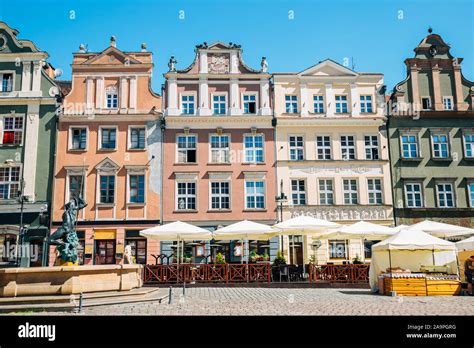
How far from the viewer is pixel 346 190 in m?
29.2

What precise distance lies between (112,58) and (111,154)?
618cm

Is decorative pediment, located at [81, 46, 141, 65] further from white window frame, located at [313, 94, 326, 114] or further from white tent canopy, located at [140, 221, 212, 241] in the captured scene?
white tent canopy, located at [140, 221, 212, 241]

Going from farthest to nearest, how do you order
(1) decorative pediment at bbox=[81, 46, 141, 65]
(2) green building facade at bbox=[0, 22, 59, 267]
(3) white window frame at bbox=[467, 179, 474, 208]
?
(1) decorative pediment at bbox=[81, 46, 141, 65] → (3) white window frame at bbox=[467, 179, 474, 208] → (2) green building facade at bbox=[0, 22, 59, 267]

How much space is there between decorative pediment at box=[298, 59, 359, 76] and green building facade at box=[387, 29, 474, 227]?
336cm

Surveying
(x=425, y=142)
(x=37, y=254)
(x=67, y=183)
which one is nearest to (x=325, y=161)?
(x=425, y=142)

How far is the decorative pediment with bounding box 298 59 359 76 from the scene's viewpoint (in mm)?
30705

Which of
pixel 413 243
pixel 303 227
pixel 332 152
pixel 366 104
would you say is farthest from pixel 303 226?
pixel 366 104

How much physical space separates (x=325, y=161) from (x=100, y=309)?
64.7ft

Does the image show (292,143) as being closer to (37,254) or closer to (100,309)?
(37,254)

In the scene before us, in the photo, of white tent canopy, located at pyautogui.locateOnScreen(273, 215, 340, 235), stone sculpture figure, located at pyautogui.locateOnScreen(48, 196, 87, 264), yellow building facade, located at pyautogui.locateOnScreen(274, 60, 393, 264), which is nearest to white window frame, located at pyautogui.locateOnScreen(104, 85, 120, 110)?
yellow building facade, located at pyautogui.locateOnScreen(274, 60, 393, 264)

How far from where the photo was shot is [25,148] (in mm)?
28547

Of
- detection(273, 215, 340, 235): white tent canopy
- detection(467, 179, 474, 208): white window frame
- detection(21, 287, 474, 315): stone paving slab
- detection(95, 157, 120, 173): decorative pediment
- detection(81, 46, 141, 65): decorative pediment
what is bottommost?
detection(21, 287, 474, 315): stone paving slab

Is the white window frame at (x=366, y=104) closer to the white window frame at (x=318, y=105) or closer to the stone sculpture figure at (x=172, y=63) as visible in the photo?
the white window frame at (x=318, y=105)

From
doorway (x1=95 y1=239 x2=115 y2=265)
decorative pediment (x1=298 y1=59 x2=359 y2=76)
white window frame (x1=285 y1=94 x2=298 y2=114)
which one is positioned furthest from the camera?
decorative pediment (x1=298 y1=59 x2=359 y2=76)
